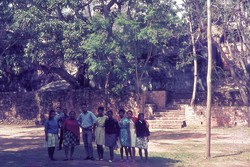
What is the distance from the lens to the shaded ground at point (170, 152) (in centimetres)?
1016

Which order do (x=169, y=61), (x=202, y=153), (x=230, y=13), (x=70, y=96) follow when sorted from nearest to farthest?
(x=202, y=153), (x=230, y=13), (x=70, y=96), (x=169, y=61)

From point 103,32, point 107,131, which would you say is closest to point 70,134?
point 107,131

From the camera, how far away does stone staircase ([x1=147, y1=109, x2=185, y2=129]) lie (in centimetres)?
2141

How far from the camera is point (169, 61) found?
27.1 meters

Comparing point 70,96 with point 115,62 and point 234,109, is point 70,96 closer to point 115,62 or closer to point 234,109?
point 115,62

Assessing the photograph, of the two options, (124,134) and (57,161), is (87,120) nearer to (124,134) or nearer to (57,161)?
(124,134)

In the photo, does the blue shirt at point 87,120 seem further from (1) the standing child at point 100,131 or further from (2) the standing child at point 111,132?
(2) the standing child at point 111,132

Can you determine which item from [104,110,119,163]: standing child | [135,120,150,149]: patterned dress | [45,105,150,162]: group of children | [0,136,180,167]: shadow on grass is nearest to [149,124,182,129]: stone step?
[0,136,180,167]: shadow on grass

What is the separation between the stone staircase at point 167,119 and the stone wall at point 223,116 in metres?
0.77

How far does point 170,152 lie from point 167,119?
10261mm

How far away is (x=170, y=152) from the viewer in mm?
12500

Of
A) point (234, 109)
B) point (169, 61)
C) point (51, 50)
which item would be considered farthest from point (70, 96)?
point (234, 109)

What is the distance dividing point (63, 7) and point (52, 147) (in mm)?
12251

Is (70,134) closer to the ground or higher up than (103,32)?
closer to the ground
